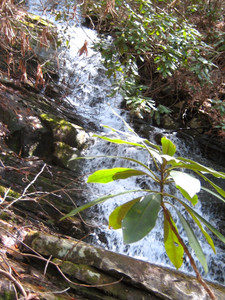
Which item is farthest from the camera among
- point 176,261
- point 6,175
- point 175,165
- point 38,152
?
point 38,152

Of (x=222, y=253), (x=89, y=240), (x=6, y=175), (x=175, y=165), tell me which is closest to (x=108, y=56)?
(x=6, y=175)

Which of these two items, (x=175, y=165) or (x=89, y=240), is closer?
(x=175, y=165)

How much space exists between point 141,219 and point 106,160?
4.88 meters

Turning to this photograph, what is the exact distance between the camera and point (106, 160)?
5902 millimetres

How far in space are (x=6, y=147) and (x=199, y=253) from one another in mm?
4433

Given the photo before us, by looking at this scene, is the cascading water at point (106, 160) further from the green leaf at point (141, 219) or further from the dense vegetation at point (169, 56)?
the green leaf at point (141, 219)

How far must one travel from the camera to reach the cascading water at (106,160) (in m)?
Result: 3.99

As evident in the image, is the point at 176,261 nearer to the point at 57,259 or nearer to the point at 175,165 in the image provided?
the point at 175,165

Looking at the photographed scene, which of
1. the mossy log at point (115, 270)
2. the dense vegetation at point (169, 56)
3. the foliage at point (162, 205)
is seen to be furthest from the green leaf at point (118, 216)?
the dense vegetation at point (169, 56)

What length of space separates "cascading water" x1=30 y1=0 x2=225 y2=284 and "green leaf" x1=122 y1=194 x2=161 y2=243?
713 mm

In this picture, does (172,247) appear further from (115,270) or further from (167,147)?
(115,270)

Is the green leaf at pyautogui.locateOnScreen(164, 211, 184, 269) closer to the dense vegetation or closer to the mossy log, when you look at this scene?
the mossy log

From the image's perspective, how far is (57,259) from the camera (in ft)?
7.14

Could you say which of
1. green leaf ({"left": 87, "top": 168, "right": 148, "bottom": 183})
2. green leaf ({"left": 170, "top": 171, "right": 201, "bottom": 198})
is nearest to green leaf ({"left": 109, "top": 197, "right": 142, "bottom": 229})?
green leaf ({"left": 87, "top": 168, "right": 148, "bottom": 183})
